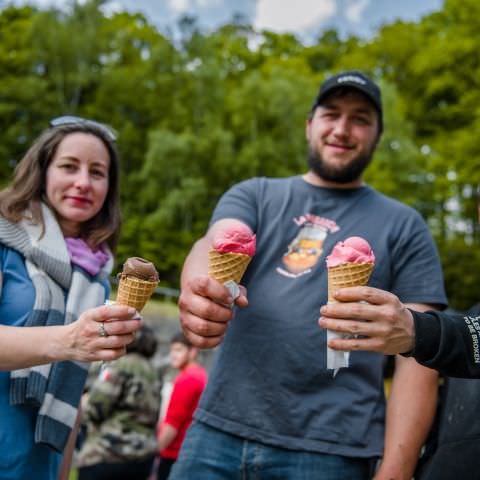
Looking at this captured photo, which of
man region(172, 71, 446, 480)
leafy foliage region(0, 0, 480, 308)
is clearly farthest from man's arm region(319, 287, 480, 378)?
leafy foliage region(0, 0, 480, 308)

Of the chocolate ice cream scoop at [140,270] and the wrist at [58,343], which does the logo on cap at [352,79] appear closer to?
the chocolate ice cream scoop at [140,270]

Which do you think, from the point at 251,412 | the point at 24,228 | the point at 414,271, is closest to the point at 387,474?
the point at 251,412

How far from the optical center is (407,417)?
2951 mm

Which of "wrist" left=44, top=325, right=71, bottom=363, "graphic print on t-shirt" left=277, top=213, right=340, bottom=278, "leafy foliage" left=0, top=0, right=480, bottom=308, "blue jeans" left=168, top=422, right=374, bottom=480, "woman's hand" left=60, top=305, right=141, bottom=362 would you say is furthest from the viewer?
"leafy foliage" left=0, top=0, right=480, bottom=308

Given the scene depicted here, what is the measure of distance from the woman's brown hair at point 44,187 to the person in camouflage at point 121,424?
2.14 meters

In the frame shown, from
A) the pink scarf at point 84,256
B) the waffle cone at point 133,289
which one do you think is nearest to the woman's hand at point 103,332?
the waffle cone at point 133,289

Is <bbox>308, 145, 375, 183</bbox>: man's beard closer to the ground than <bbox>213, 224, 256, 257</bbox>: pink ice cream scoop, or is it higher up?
higher up

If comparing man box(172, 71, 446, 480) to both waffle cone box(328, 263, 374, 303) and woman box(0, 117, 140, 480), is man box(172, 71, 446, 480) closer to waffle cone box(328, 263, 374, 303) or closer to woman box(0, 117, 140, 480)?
woman box(0, 117, 140, 480)

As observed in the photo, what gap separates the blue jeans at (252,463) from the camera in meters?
2.97

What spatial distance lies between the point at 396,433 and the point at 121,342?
1.57 m

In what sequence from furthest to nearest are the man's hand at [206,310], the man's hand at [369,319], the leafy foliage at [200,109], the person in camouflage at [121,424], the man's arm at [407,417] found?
the leafy foliage at [200,109] → the person in camouflage at [121,424] → the man's arm at [407,417] → the man's hand at [206,310] → the man's hand at [369,319]

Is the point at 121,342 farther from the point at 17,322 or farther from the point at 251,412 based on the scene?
the point at 251,412

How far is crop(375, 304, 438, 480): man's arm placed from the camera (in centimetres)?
287

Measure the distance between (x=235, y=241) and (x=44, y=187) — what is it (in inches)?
47.1
